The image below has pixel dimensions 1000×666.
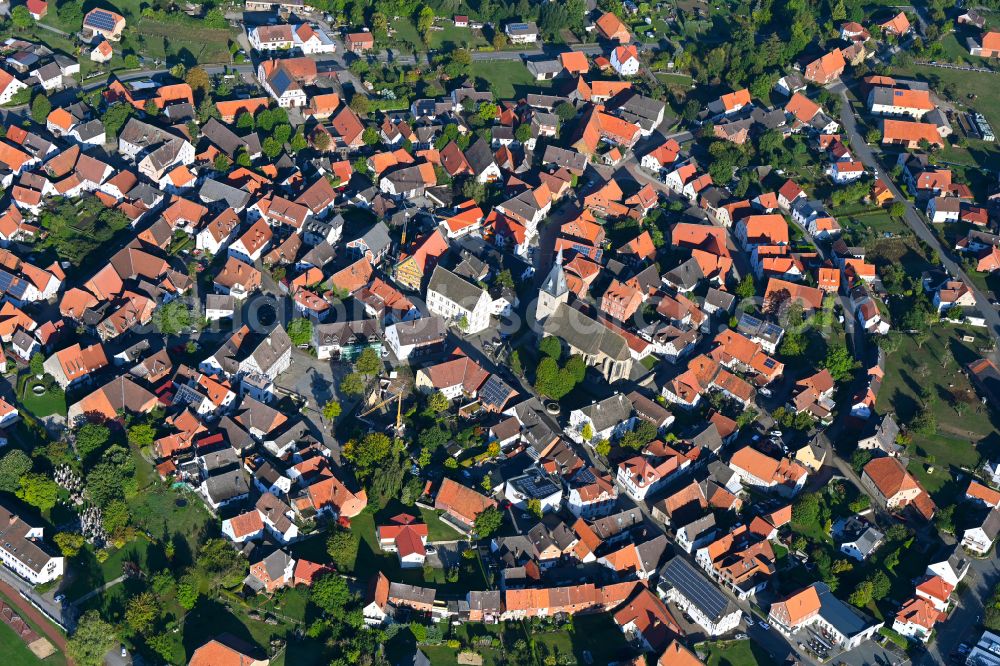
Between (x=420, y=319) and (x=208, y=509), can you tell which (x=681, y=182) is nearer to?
(x=420, y=319)

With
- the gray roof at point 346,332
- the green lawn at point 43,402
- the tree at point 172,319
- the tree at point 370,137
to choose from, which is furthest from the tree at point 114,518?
the tree at point 370,137

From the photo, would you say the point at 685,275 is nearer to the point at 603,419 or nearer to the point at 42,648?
the point at 603,419

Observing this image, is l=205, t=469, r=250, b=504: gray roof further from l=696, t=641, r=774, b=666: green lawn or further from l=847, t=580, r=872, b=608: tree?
l=847, t=580, r=872, b=608: tree

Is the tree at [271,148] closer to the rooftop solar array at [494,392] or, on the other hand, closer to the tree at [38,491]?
the rooftop solar array at [494,392]

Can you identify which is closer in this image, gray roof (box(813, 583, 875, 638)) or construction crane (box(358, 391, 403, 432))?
gray roof (box(813, 583, 875, 638))

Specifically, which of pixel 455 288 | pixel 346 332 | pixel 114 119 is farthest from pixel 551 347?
pixel 114 119

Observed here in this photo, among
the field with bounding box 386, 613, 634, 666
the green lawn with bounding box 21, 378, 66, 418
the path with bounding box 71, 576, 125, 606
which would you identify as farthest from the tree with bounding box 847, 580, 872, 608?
the green lawn with bounding box 21, 378, 66, 418
